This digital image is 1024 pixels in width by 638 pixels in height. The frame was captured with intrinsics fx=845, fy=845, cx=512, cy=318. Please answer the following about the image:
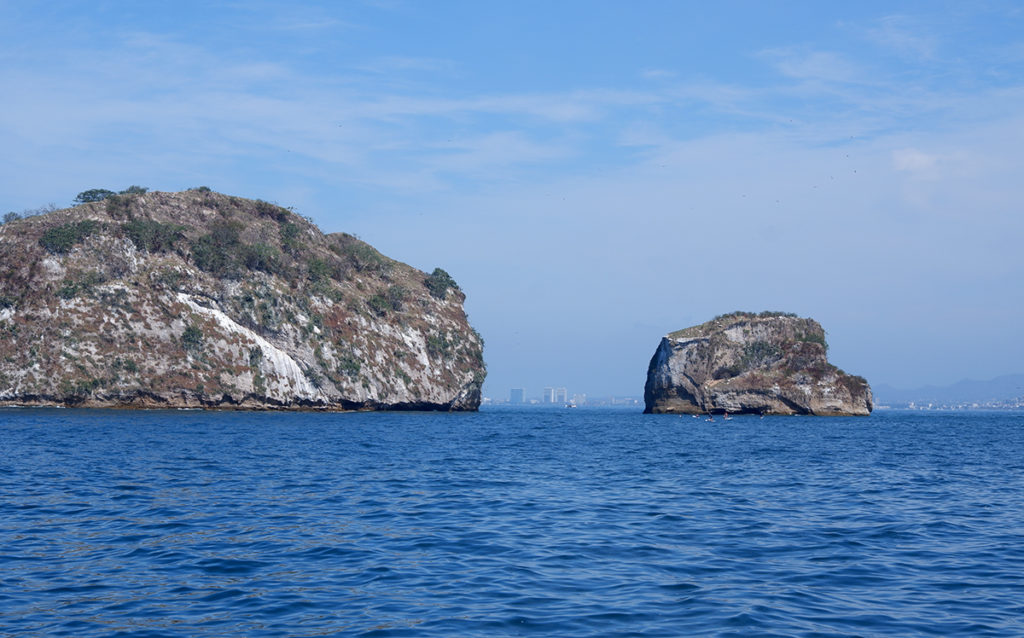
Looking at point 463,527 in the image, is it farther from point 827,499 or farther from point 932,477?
point 932,477

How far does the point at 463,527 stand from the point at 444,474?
12353 mm

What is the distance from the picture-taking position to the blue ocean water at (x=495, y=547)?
13891 mm

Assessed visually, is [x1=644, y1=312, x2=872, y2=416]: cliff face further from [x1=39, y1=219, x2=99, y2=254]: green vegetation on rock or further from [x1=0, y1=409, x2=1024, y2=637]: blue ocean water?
[x1=39, y1=219, x2=99, y2=254]: green vegetation on rock

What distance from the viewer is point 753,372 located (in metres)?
120

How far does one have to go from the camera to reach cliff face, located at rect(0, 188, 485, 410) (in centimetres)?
8431

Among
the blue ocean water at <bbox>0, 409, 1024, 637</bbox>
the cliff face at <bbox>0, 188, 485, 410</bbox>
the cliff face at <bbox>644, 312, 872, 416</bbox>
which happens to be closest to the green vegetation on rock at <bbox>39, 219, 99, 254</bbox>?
the cliff face at <bbox>0, 188, 485, 410</bbox>

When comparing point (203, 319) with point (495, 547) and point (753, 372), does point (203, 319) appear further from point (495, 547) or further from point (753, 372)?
point (495, 547)

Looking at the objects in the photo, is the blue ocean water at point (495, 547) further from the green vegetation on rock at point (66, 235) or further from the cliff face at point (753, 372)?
the cliff face at point (753, 372)

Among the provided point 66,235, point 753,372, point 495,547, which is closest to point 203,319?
point 66,235

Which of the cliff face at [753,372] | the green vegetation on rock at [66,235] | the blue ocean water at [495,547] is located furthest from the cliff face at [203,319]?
the blue ocean water at [495,547]

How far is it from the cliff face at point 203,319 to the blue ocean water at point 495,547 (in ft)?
157

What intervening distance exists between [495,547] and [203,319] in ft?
265

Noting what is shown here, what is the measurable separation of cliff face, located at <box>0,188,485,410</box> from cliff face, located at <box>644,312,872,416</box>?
3100 centimetres

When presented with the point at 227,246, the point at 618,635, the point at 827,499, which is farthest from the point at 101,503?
the point at 227,246
